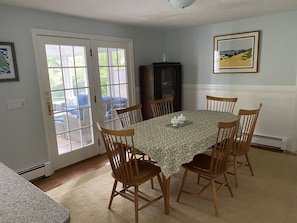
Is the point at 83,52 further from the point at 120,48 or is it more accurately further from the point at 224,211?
the point at 224,211

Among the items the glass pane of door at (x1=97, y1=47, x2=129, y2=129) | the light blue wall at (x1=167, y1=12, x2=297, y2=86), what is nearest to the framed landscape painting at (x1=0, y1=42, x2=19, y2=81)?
the glass pane of door at (x1=97, y1=47, x2=129, y2=129)

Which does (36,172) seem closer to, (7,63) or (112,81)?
(7,63)

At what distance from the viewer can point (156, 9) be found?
2846 mm

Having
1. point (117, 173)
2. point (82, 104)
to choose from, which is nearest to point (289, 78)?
point (117, 173)

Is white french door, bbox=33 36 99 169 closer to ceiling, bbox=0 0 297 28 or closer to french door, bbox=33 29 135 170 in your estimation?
french door, bbox=33 29 135 170

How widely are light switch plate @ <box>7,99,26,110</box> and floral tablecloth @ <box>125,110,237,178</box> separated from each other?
1.48 meters

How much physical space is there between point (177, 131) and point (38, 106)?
190cm

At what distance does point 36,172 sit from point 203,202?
2.20 meters

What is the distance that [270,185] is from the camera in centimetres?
250

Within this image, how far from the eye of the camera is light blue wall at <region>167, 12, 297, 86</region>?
3328mm

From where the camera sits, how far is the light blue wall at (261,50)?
10.9 ft

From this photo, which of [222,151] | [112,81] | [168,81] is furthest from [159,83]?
[222,151]

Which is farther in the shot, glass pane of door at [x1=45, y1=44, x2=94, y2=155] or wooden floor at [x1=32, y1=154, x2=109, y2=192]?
glass pane of door at [x1=45, y1=44, x2=94, y2=155]

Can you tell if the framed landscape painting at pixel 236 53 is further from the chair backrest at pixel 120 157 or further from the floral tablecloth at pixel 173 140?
the chair backrest at pixel 120 157
